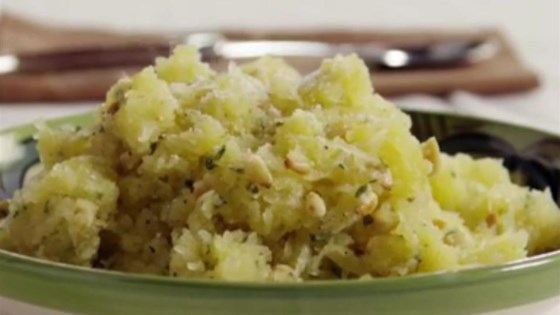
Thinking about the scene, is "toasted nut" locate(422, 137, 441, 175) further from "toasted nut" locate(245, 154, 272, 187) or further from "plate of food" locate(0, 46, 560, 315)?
"toasted nut" locate(245, 154, 272, 187)

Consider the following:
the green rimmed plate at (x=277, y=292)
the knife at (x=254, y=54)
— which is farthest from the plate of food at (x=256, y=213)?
the knife at (x=254, y=54)

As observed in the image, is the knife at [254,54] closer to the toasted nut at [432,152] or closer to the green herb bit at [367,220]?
the toasted nut at [432,152]

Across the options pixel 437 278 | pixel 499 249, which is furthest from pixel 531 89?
pixel 437 278

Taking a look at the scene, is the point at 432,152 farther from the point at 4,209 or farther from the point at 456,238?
the point at 4,209

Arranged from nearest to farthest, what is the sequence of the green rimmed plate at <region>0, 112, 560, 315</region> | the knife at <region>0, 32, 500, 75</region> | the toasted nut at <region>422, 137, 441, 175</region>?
the green rimmed plate at <region>0, 112, 560, 315</region> → the toasted nut at <region>422, 137, 441, 175</region> → the knife at <region>0, 32, 500, 75</region>

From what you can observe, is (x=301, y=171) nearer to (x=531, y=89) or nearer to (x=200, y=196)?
(x=200, y=196)

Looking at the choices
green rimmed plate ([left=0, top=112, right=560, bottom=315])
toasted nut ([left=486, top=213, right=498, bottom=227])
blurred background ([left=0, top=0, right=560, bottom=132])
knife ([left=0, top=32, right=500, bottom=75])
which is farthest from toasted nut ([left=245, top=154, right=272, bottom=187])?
blurred background ([left=0, top=0, right=560, bottom=132])

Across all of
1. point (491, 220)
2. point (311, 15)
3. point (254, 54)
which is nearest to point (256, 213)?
point (491, 220)
